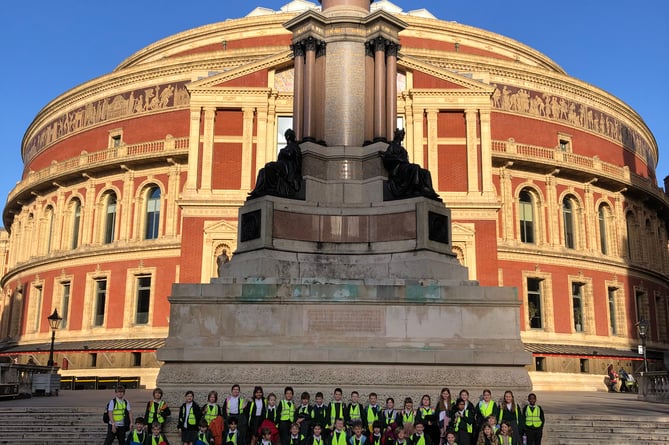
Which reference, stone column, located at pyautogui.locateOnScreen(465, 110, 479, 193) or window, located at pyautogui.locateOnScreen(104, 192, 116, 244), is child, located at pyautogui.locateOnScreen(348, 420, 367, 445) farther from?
window, located at pyautogui.locateOnScreen(104, 192, 116, 244)

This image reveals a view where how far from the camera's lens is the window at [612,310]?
49.2 m

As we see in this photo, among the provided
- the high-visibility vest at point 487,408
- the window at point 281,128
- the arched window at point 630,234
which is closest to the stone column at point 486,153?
the window at point 281,128

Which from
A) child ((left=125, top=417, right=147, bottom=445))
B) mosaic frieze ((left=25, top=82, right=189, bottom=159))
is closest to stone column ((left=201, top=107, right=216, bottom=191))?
mosaic frieze ((left=25, top=82, right=189, bottom=159))

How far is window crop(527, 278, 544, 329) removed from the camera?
1817 inches

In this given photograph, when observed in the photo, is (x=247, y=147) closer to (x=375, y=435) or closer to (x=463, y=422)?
(x=463, y=422)

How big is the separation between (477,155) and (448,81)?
4.81m

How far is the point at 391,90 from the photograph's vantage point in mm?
19125

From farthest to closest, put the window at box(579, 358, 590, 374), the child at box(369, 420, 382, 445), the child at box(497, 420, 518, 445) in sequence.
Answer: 1. the window at box(579, 358, 590, 374)
2. the child at box(369, 420, 382, 445)
3. the child at box(497, 420, 518, 445)

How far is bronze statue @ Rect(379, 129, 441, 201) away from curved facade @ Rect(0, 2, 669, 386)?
76.3 ft

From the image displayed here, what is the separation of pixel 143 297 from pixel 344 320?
3368 centimetres

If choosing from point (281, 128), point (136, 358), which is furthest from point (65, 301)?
point (281, 128)

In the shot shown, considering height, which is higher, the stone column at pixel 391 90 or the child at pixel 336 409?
the stone column at pixel 391 90

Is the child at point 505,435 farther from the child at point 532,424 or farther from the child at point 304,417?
the child at point 304,417

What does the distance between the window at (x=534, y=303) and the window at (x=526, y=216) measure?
2.83 m
